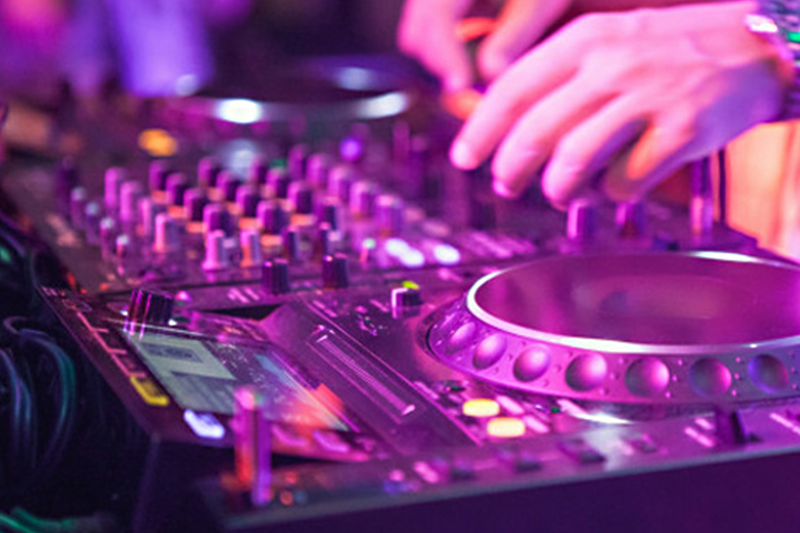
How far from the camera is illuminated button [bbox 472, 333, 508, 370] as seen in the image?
3.49 ft

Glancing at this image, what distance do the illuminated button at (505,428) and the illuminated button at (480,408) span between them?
1cm

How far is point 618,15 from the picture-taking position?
4.75 feet

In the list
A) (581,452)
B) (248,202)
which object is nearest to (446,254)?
(248,202)

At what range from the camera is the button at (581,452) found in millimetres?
865

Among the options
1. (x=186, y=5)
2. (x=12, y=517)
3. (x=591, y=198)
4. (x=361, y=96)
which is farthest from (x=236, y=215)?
(x=186, y=5)

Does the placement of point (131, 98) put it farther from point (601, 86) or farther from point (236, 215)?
point (601, 86)

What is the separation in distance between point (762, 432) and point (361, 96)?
Answer: 5.54 feet

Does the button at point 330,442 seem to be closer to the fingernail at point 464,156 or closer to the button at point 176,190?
the fingernail at point 464,156

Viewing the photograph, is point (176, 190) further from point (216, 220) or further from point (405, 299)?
point (405, 299)

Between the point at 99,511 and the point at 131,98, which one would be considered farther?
the point at 131,98

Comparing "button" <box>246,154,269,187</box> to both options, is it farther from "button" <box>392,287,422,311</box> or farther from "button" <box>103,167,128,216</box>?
"button" <box>392,287,422,311</box>

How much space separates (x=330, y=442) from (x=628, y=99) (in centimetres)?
55

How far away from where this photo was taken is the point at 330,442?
3.09 feet

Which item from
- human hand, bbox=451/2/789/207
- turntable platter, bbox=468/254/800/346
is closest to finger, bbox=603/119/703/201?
human hand, bbox=451/2/789/207
